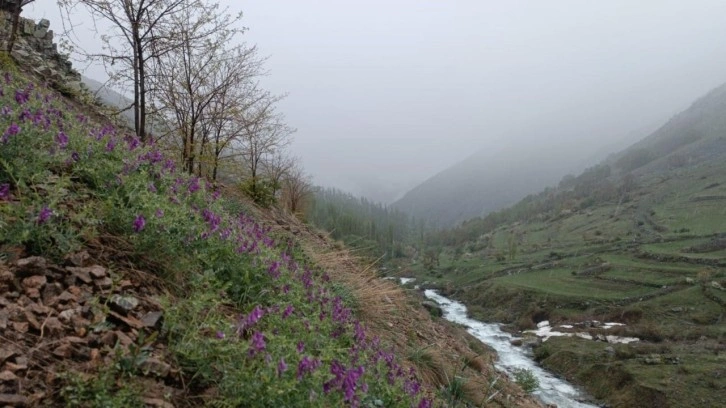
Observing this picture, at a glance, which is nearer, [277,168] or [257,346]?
[257,346]

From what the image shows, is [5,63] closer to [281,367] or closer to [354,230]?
[281,367]

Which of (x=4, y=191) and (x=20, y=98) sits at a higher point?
(x=20, y=98)

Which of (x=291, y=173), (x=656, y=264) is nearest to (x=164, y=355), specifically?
(x=291, y=173)

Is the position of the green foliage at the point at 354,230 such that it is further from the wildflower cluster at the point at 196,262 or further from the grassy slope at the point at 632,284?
Answer: the grassy slope at the point at 632,284

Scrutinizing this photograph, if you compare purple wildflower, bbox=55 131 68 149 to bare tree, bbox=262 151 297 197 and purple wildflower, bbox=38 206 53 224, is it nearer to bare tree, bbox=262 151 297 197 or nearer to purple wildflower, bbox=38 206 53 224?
purple wildflower, bbox=38 206 53 224

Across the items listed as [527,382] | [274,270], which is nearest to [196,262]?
[274,270]

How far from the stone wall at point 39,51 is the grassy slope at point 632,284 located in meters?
33.2

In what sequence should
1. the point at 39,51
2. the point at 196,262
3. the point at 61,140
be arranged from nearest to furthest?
1. the point at 196,262
2. the point at 61,140
3. the point at 39,51

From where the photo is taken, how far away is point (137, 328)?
2617mm

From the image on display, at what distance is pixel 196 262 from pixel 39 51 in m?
14.2

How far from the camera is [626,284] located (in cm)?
5984

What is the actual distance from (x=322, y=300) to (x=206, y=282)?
1.63 m

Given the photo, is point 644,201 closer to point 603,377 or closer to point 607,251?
point 607,251

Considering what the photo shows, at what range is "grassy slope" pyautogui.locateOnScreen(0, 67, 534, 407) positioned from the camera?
7.45 feet
